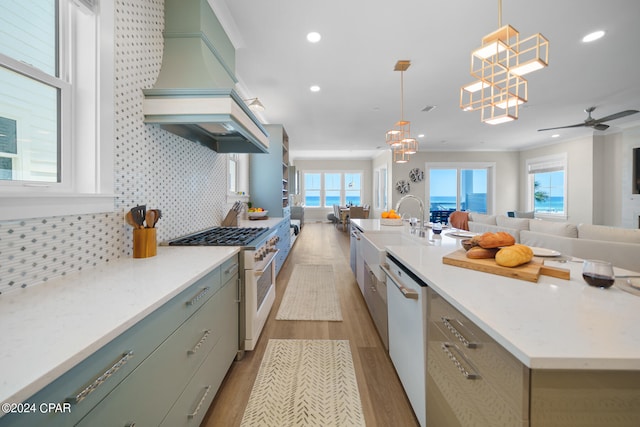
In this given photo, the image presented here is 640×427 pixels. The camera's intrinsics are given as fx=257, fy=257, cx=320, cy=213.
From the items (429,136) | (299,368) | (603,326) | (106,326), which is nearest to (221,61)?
(106,326)

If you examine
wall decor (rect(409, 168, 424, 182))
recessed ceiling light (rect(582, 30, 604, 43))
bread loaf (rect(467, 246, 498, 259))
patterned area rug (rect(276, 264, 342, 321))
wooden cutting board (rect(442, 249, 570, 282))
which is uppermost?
recessed ceiling light (rect(582, 30, 604, 43))

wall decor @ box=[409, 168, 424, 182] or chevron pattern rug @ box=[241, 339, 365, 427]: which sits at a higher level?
wall decor @ box=[409, 168, 424, 182]

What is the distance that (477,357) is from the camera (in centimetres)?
81

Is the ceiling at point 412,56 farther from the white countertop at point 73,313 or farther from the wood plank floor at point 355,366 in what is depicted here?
the wood plank floor at point 355,366

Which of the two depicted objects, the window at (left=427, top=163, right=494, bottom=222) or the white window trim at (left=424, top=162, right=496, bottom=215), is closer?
the white window trim at (left=424, top=162, right=496, bottom=215)

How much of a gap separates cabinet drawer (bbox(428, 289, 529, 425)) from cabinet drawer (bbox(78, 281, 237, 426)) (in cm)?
106

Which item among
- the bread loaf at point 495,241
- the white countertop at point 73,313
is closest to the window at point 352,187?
the bread loaf at point 495,241

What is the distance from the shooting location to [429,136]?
6.82 meters

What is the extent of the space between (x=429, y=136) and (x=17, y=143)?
733 cm

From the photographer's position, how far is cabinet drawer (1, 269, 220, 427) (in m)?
0.54

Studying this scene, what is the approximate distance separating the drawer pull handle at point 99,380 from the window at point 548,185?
9437mm

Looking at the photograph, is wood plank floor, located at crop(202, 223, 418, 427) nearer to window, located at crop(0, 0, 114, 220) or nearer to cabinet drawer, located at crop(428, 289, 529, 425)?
cabinet drawer, located at crop(428, 289, 529, 425)

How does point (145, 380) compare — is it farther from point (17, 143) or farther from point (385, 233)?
point (385, 233)

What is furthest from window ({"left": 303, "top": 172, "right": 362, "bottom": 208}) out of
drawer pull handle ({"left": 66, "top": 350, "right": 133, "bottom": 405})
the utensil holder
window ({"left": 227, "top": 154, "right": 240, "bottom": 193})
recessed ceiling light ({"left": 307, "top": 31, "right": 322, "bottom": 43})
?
drawer pull handle ({"left": 66, "top": 350, "right": 133, "bottom": 405})
